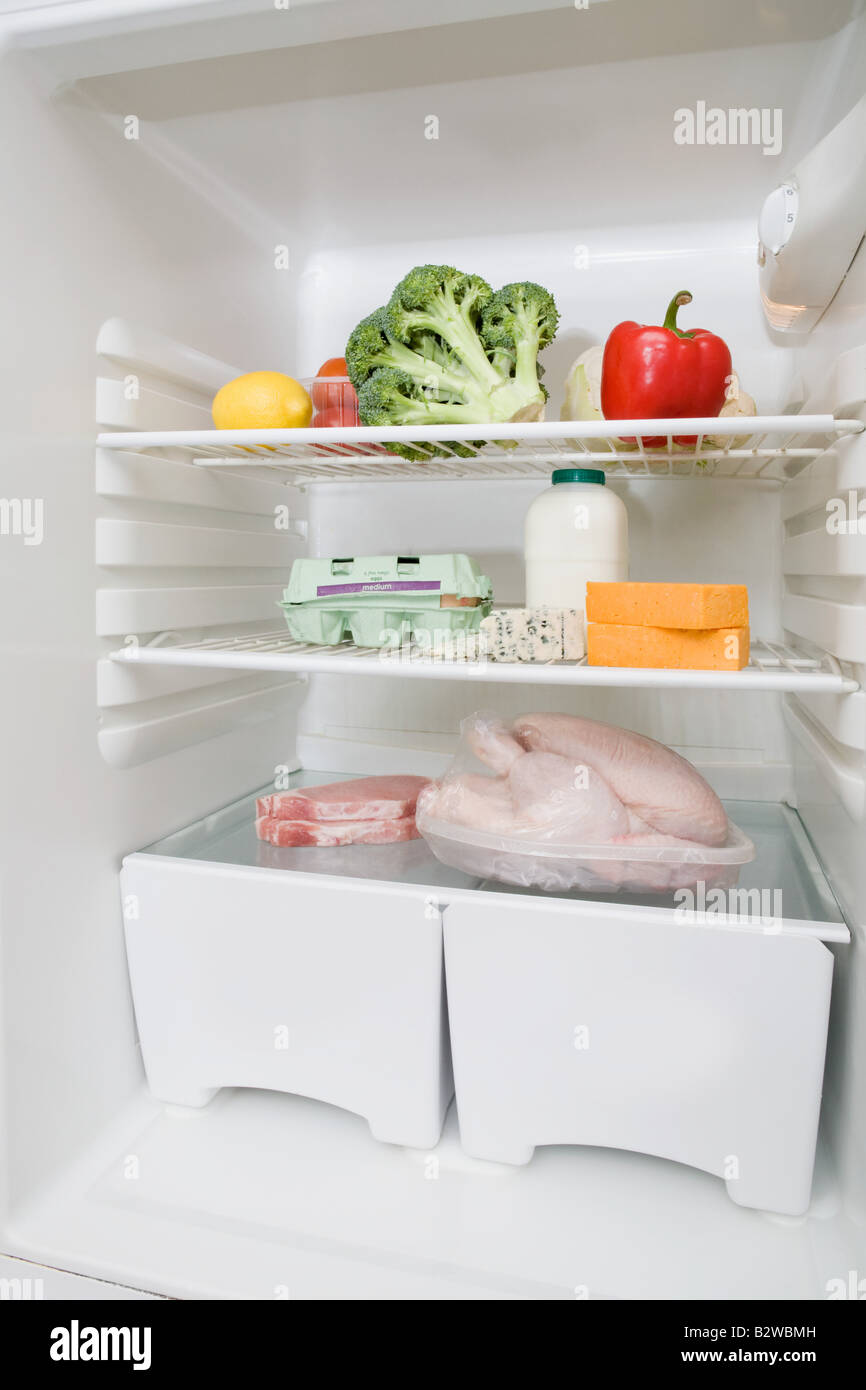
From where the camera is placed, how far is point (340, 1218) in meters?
1.10

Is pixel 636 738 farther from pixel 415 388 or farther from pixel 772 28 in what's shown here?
pixel 772 28

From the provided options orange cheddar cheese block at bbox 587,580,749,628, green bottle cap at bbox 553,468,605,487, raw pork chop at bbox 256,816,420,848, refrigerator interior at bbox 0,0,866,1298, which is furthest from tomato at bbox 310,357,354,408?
raw pork chop at bbox 256,816,420,848

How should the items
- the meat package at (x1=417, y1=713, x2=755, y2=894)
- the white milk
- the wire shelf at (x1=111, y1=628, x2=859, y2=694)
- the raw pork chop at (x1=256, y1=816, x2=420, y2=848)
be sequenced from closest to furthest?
1. the wire shelf at (x1=111, y1=628, x2=859, y2=694)
2. the meat package at (x1=417, y1=713, x2=755, y2=894)
3. the white milk
4. the raw pork chop at (x1=256, y1=816, x2=420, y2=848)

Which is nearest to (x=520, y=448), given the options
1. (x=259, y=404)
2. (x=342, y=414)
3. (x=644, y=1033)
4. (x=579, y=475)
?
(x=579, y=475)

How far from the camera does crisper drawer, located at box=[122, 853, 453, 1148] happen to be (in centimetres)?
117

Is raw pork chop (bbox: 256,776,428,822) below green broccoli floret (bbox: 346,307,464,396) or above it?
below

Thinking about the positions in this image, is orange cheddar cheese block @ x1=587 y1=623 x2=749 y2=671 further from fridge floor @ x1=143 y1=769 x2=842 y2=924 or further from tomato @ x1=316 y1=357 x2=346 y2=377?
tomato @ x1=316 y1=357 x2=346 y2=377

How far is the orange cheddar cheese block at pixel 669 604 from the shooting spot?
3.42ft

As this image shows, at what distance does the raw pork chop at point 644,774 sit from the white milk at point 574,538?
17cm

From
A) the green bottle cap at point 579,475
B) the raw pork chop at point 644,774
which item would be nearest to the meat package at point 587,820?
the raw pork chop at point 644,774

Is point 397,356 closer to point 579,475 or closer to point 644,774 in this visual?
point 579,475

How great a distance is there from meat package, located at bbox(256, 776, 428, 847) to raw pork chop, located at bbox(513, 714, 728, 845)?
24 centimetres

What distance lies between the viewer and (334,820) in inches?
54.3
